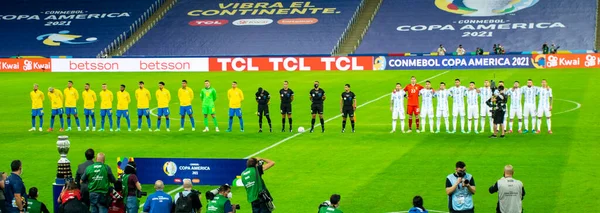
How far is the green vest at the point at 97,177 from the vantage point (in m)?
17.6

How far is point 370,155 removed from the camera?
28.4m

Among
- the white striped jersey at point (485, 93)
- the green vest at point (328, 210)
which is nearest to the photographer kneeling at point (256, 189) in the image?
the green vest at point (328, 210)

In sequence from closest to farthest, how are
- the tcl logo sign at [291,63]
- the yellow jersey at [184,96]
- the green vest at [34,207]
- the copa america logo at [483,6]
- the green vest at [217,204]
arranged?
1. the green vest at [217,204]
2. the green vest at [34,207]
3. the yellow jersey at [184,96]
4. the tcl logo sign at [291,63]
5. the copa america logo at [483,6]

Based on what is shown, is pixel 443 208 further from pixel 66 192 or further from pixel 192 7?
pixel 192 7

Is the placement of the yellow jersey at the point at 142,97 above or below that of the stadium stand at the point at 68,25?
below

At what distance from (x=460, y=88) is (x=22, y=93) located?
95.8 feet

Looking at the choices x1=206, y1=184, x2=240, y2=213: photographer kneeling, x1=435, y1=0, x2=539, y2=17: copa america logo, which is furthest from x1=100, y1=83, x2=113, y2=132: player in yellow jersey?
x1=435, y1=0, x2=539, y2=17: copa america logo

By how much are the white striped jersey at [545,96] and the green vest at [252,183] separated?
57.8 ft

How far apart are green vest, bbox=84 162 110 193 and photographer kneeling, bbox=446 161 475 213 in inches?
250

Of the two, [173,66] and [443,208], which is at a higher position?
[173,66]

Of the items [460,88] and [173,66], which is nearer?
[460,88]

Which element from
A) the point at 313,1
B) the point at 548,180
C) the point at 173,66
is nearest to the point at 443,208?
the point at 548,180

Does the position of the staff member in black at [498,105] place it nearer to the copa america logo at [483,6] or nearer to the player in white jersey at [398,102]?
the player in white jersey at [398,102]

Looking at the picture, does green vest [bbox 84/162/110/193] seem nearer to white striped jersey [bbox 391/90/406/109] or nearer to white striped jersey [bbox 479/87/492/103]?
white striped jersey [bbox 391/90/406/109]
